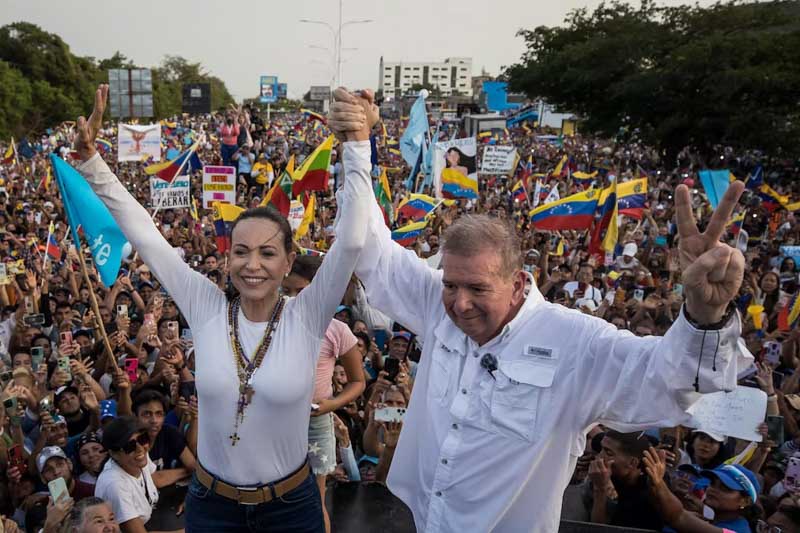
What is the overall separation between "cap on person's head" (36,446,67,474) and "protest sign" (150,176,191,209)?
6.40m

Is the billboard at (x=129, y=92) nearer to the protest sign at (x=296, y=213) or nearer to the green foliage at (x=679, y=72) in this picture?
the green foliage at (x=679, y=72)

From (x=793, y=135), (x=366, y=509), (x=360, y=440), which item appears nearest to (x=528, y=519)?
(x=366, y=509)

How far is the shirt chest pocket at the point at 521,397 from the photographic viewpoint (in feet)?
5.87

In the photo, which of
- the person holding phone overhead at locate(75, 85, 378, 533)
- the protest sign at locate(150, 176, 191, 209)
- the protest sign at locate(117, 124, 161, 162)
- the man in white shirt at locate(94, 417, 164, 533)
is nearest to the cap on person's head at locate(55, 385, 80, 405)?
the man in white shirt at locate(94, 417, 164, 533)

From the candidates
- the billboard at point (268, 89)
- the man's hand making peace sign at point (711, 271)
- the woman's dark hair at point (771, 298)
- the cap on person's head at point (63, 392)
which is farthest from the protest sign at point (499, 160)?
the billboard at point (268, 89)

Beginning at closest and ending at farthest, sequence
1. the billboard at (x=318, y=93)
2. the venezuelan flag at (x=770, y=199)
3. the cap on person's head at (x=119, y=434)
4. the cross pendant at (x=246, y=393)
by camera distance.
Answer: the cross pendant at (x=246, y=393), the cap on person's head at (x=119, y=434), the venezuelan flag at (x=770, y=199), the billboard at (x=318, y=93)

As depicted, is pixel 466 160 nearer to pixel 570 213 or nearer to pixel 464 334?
pixel 570 213

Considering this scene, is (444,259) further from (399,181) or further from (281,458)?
(399,181)

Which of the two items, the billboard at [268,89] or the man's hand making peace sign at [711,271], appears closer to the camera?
the man's hand making peace sign at [711,271]

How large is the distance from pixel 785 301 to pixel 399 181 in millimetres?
14548

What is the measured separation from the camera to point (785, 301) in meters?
6.97

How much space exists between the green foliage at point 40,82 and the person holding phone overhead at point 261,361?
3929 cm

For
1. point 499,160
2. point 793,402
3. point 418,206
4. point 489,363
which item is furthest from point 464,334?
point 499,160

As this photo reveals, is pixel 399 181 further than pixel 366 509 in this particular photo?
Yes
